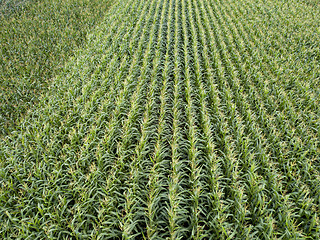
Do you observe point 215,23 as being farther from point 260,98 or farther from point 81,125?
point 81,125

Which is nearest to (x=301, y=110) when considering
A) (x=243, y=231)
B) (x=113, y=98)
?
(x=243, y=231)

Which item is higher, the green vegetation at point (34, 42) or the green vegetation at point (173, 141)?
the green vegetation at point (34, 42)

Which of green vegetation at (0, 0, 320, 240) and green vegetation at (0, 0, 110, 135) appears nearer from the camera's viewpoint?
green vegetation at (0, 0, 320, 240)

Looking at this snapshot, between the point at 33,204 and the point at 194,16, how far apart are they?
1185cm

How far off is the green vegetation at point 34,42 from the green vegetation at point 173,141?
0.53 metres

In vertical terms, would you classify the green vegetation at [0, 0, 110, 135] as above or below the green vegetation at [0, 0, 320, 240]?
above

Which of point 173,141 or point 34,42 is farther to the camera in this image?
point 34,42

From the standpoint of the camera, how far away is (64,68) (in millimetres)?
6879

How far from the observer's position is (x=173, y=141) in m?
4.12

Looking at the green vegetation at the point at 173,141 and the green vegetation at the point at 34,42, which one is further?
the green vegetation at the point at 34,42

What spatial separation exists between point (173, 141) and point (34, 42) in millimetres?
7295

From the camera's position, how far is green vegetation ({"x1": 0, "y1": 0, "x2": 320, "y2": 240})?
118 inches

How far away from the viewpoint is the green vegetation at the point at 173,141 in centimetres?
300

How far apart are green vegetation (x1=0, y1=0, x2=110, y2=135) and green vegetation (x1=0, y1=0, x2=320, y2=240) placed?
0.53 metres
